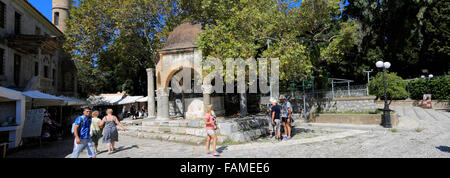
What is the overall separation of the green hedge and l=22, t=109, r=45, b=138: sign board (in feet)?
91.1

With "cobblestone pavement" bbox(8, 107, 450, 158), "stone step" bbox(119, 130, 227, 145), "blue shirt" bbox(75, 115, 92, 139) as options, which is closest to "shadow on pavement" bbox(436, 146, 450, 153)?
"cobblestone pavement" bbox(8, 107, 450, 158)

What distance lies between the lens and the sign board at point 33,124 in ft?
28.7

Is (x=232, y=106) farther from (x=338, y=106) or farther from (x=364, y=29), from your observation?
(x=364, y=29)

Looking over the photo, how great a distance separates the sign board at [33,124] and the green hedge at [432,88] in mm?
27755

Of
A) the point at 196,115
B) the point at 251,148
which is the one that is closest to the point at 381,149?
the point at 251,148

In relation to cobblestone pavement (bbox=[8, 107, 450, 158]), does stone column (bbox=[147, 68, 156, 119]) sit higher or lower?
higher

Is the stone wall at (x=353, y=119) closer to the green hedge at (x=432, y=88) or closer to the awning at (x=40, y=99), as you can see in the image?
the green hedge at (x=432, y=88)

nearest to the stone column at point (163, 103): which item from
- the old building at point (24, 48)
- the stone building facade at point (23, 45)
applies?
the old building at point (24, 48)

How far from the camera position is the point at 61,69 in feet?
78.9

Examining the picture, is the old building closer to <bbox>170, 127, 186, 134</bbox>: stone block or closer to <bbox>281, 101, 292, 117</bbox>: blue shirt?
<bbox>170, 127, 186, 134</bbox>: stone block

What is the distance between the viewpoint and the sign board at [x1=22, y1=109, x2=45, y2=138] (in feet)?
28.7

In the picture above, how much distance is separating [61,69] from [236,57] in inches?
873

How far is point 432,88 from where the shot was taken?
70.5ft

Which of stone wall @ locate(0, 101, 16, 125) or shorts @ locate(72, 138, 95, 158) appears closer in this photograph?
shorts @ locate(72, 138, 95, 158)
